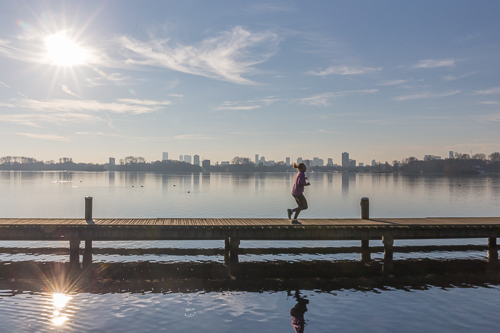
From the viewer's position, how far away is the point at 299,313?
41.5ft

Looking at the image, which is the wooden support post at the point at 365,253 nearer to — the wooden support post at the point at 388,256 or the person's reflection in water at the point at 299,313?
the wooden support post at the point at 388,256

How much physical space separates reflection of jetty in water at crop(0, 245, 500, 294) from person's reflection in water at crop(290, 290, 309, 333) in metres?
1.38

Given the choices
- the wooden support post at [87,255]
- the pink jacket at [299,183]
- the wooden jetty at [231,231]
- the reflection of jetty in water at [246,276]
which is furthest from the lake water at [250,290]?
the pink jacket at [299,183]

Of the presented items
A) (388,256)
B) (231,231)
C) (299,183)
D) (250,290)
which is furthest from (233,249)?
(388,256)

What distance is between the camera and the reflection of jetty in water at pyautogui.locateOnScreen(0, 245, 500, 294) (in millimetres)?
15219

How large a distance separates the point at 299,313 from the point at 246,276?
4.52 m

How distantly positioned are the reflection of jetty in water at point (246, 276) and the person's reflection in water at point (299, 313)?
1.38 metres

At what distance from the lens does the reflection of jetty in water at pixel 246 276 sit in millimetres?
15219

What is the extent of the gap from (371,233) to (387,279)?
212cm

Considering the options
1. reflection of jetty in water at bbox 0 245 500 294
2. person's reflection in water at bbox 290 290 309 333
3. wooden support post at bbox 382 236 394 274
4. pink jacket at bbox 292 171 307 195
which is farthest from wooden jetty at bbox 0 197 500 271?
person's reflection in water at bbox 290 290 309 333

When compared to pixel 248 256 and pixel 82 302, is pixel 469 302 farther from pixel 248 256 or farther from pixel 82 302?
pixel 82 302

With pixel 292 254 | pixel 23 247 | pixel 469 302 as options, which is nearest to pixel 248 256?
pixel 292 254

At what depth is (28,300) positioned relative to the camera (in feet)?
43.9

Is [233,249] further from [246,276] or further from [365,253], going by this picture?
[365,253]
